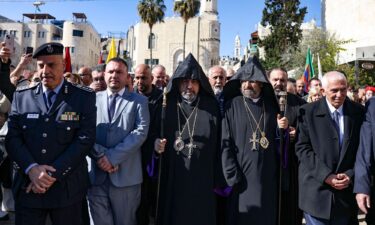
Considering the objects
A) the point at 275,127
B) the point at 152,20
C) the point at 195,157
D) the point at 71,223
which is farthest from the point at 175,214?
the point at 152,20

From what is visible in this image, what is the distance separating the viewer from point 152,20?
44531mm

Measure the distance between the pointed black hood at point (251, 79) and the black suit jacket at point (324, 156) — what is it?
2.14 ft

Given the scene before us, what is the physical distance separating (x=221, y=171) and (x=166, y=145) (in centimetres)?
76

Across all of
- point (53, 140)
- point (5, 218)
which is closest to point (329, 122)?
point (53, 140)

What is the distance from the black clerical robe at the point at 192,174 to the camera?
14.2ft

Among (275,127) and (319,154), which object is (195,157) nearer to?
(275,127)

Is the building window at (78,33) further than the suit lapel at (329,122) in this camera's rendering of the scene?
Yes

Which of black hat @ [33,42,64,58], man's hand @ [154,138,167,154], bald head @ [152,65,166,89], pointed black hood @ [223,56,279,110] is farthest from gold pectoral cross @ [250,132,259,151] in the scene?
bald head @ [152,65,166,89]

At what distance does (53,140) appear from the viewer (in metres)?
3.41

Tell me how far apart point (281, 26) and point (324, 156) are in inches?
1232

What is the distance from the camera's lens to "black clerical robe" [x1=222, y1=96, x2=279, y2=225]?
430 cm

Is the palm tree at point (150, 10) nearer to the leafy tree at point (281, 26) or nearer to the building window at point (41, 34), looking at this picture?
the leafy tree at point (281, 26)

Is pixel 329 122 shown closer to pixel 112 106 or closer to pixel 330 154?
pixel 330 154

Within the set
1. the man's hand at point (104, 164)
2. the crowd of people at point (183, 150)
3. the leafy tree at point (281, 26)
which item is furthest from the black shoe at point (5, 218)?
the leafy tree at point (281, 26)
